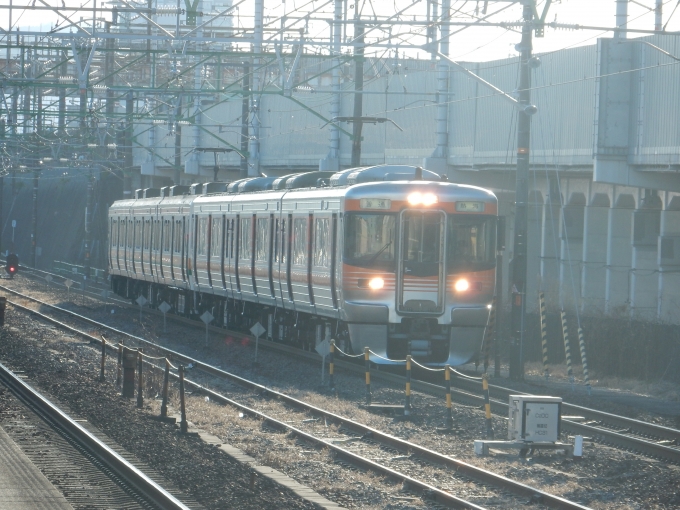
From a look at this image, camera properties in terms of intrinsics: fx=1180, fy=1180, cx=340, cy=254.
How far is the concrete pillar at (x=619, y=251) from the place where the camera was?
25219 millimetres

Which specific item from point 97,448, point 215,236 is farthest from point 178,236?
point 97,448

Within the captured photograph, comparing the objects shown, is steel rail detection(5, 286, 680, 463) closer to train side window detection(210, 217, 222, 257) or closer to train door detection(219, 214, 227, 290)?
train door detection(219, 214, 227, 290)

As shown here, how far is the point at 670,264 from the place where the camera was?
23.0 m

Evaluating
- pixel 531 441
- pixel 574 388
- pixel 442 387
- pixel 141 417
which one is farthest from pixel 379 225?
pixel 531 441

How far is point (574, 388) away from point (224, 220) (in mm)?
9883

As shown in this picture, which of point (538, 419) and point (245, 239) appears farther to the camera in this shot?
point (245, 239)

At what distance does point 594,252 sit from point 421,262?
1021 centimetres

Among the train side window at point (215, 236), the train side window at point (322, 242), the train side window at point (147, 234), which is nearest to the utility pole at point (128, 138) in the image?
the train side window at point (147, 234)

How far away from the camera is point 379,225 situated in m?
17.8

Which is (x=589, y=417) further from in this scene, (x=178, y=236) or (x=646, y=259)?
(x=178, y=236)

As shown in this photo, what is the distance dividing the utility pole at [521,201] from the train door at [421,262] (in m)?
1.28

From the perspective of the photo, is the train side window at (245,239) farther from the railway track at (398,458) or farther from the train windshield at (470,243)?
the railway track at (398,458)

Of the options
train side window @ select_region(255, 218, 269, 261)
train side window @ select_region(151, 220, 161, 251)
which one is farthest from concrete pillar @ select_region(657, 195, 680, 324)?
train side window @ select_region(151, 220, 161, 251)

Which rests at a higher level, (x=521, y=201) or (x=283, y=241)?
(x=521, y=201)
